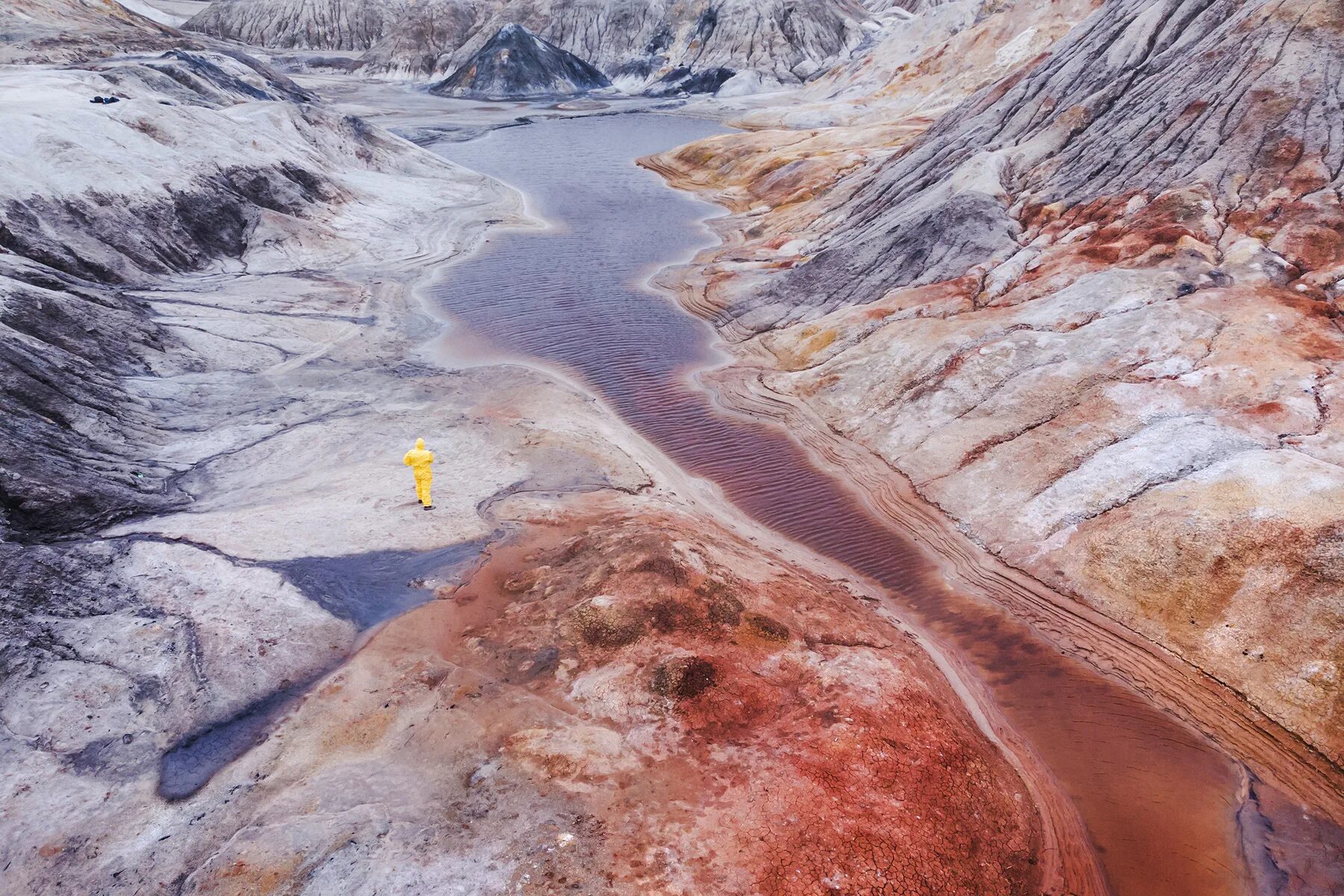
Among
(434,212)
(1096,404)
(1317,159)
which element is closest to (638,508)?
(1096,404)

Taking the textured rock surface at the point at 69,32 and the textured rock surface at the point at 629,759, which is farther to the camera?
the textured rock surface at the point at 69,32

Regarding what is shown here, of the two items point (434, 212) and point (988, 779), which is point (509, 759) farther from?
point (434, 212)

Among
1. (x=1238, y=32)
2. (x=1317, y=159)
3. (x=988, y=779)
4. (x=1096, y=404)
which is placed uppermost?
(x=1238, y=32)

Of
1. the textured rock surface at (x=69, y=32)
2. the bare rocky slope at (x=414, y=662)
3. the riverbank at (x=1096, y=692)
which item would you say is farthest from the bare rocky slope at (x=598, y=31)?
the bare rocky slope at (x=414, y=662)

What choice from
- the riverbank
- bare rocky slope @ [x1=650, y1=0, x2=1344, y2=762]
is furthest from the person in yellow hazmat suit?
bare rocky slope @ [x1=650, y1=0, x2=1344, y2=762]

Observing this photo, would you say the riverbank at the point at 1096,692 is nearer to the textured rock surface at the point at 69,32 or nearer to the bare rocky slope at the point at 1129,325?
the bare rocky slope at the point at 1129,325

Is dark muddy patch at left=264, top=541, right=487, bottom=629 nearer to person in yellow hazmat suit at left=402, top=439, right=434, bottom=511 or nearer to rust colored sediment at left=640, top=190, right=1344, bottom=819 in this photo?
person in yellow hazmat suit at left=402, top=439, right=434, bottom=511

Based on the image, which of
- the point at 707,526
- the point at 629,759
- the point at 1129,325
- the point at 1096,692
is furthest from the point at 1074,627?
the point at 629,759
